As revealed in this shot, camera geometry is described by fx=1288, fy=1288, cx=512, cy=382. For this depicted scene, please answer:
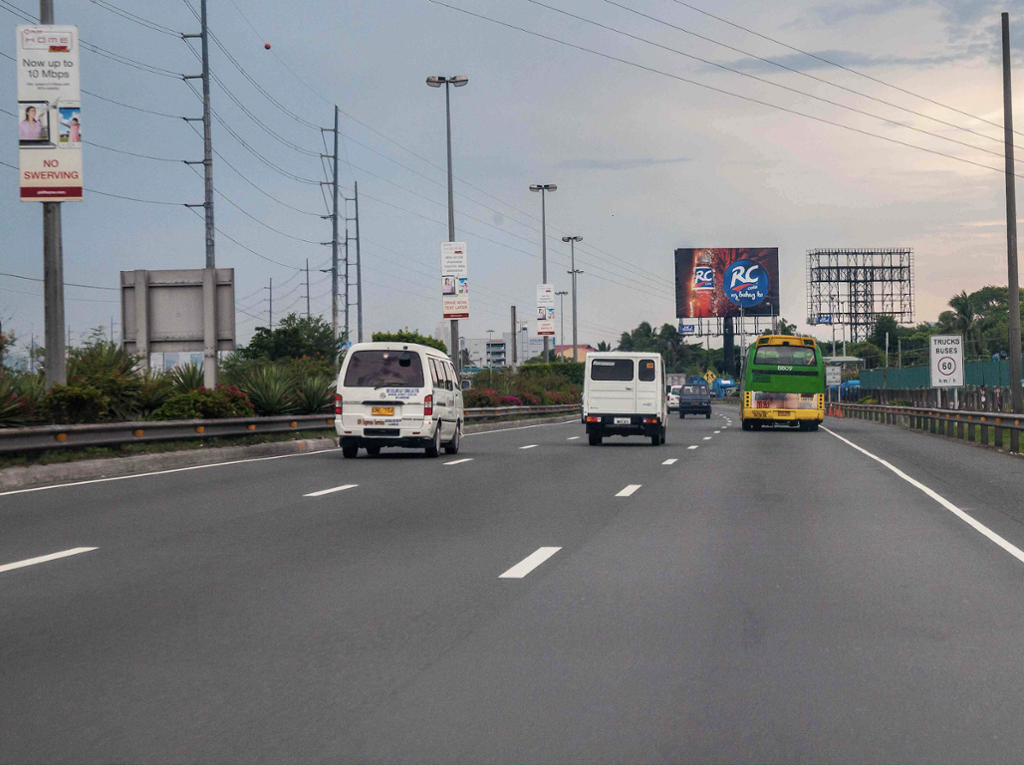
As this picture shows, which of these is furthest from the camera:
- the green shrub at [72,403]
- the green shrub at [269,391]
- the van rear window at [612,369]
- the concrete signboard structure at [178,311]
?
the van rear window at [612,369]

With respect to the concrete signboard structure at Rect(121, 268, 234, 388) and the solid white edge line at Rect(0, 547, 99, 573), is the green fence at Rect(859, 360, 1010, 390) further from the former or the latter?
the solid white edge line at Rect(0, 547, 99, 573)

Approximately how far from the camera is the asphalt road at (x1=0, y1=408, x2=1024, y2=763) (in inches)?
208

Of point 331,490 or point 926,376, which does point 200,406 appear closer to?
point 331,490

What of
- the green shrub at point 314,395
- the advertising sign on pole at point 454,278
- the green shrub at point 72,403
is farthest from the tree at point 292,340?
the green shrub at point 72,403

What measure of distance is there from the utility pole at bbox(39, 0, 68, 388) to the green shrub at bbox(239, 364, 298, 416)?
929 cm

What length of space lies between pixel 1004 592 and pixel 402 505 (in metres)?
7.59

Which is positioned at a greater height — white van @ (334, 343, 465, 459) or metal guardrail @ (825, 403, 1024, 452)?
white van @ (334, 343, 465, 459)

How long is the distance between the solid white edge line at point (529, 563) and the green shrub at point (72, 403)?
461 inches

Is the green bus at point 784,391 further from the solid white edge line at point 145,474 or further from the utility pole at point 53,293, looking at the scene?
the utility pole at point 53,293

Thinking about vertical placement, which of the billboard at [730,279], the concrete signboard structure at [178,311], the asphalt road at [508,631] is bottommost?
the asphalt road at [508,631]

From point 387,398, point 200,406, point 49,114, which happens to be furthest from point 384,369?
point 49,114

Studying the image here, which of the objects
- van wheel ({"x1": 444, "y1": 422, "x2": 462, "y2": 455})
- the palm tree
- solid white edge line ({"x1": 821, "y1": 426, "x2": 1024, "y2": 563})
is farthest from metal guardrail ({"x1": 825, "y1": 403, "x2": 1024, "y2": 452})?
the palm tree

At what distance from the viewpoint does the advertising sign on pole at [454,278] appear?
148 ft

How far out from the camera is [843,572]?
975 centimetres
